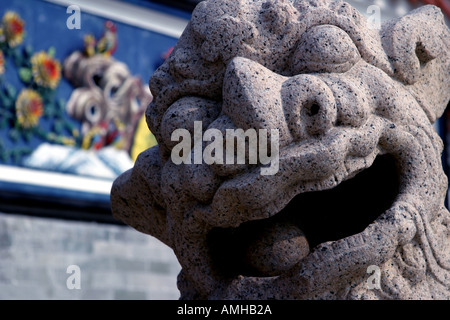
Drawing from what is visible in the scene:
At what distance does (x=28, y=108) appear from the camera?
11.0ft

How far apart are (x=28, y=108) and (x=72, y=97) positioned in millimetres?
234

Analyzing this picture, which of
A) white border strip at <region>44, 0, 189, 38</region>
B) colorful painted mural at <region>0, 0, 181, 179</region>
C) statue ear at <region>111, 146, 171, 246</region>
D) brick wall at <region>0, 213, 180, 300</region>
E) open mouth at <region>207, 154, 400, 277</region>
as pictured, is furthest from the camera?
white border strip at <region>44, 0, 189, 38</region>

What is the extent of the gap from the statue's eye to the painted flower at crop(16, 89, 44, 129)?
89.0 inches

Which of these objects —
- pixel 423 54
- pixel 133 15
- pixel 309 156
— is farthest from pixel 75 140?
pixel 309 156

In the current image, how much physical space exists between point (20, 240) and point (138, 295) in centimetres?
69

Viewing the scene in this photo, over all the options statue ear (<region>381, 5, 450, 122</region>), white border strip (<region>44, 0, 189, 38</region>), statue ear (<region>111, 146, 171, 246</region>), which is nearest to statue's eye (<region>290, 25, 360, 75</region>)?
statue ear (<region>381, 5, 450, 122</region>)

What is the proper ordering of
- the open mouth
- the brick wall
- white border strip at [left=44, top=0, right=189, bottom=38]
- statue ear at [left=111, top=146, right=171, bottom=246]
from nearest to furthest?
the open mouth → statue ear at [left=111, top=146, right=171, bottom=246] → the brick wall → white border strip at [left=44, top=0, right=189, bottom=38]

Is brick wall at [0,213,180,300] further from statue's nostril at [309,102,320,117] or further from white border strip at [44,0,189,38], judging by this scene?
statue's nostril at [309,102,320,117]

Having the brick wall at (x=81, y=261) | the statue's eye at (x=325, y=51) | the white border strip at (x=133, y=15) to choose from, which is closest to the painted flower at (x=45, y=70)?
the white border strip at (x=133, y=15)

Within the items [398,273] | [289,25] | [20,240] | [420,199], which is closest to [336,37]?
[289,25]

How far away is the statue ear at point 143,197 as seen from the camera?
1551 millimetres

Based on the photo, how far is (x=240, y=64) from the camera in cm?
131

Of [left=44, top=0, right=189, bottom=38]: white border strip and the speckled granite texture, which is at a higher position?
[left=44, top=0, right=189, bottom=38]: white border strip

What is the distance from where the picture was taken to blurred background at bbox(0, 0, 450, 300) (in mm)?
3293
